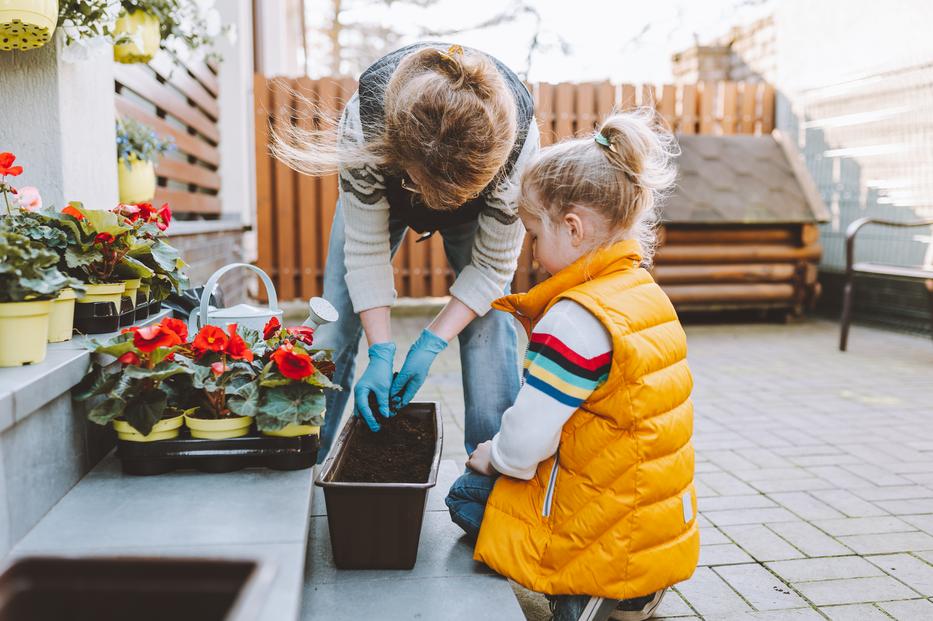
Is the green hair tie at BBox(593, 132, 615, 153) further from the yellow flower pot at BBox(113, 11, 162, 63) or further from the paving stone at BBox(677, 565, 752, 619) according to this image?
the yellow flower pot at BBox(113, 11, 162, 63)

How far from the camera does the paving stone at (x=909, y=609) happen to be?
68.0 inches

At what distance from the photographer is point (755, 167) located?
6.16 metres

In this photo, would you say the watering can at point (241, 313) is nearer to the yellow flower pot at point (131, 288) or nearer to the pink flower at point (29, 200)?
the yellow flower pot at point (131, 288)

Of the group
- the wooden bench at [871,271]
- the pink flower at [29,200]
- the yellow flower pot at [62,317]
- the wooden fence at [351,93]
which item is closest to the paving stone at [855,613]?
the yellow flower pot at [62,317]

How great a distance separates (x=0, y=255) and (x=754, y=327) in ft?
18.3

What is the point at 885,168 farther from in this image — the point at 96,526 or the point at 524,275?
the point at 96,526

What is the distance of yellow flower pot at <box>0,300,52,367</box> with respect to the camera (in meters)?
1.39

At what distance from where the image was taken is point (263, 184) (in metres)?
6.45

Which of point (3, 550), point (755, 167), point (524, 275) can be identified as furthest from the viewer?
point (524, 275)

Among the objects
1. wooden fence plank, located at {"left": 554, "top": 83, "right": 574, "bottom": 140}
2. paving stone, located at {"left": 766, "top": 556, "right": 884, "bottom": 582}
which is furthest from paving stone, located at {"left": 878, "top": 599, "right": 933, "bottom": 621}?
wooden fence plank, located at {"left": 554, "top": 83, "right": 574, "bottom": 140}

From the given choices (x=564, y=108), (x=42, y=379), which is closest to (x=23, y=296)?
(x=42, y=379)

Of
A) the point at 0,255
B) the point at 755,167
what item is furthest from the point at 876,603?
the point at 755,167

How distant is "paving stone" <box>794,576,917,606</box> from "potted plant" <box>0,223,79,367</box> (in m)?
1.74

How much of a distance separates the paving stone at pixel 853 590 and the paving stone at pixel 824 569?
0.08 ft
